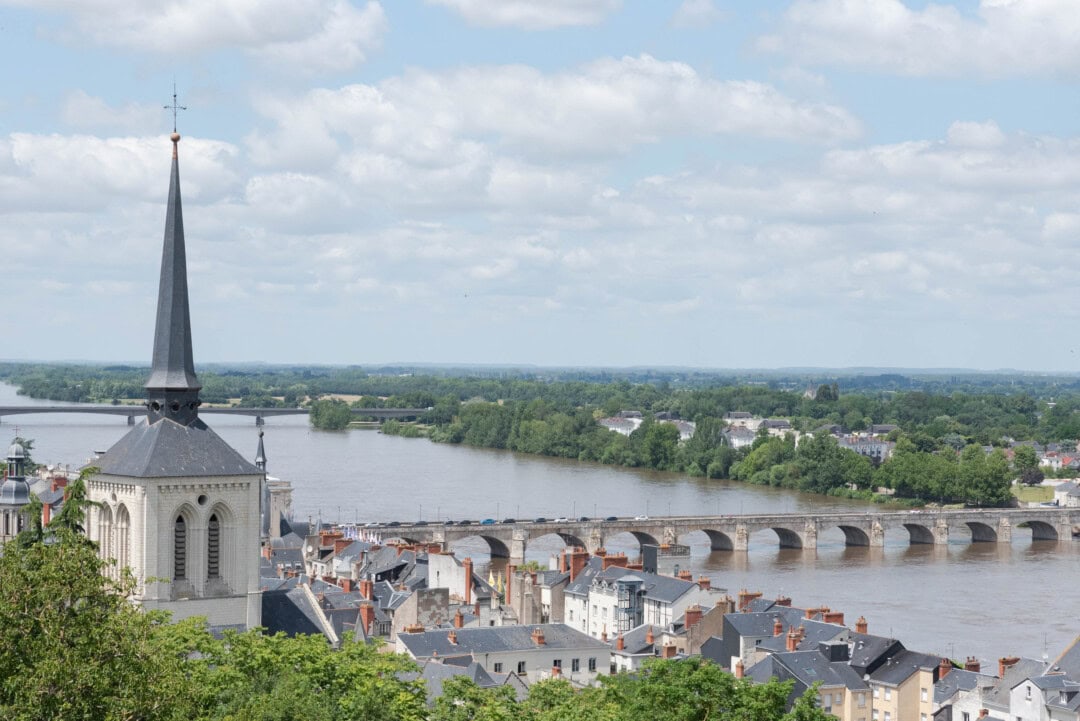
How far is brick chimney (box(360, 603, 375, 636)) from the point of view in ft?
137

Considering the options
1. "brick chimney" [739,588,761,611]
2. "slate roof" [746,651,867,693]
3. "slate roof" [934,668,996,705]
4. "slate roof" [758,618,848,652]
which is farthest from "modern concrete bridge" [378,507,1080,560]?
"slate roof" [934,668,996,705]

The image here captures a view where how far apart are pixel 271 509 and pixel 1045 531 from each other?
48817 mm

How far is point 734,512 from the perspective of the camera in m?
96.7

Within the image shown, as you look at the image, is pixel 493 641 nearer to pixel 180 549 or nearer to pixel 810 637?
pixel 810 637

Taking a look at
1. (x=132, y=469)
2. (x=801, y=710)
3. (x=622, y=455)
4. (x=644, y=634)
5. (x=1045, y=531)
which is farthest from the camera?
(x=622, y=455)

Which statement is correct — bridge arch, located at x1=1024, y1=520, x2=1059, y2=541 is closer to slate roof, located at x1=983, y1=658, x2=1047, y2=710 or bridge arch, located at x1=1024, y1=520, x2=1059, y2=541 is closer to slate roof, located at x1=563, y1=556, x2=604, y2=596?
slate roof, located at x1=563, y1=556, x2=604, y2=596

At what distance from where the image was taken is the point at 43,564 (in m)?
17.3

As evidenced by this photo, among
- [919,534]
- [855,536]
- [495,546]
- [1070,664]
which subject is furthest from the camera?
[919,534]

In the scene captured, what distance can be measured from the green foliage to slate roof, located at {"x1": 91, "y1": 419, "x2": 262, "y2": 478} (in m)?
145

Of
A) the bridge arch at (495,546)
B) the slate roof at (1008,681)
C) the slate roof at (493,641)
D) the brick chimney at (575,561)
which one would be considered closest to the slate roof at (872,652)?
the slate roof at (1008,681)

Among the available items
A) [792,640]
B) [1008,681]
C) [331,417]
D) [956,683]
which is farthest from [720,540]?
[331,417]

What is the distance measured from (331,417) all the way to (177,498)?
146828mm

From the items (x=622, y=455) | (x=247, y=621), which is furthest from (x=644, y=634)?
(x=622, y=455)

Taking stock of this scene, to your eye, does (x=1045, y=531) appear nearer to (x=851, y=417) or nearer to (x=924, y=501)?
(x=924, y=501)
